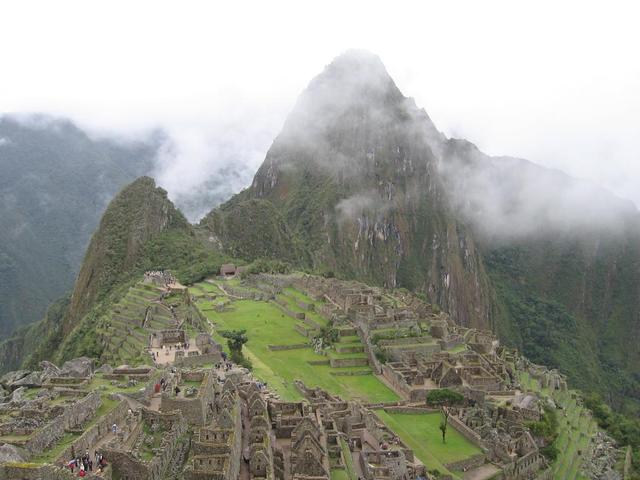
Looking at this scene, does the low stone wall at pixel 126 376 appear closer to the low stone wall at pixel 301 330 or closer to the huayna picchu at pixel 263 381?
the huayna picchu at pixel 263 381

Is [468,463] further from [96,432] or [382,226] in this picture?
[382,226]

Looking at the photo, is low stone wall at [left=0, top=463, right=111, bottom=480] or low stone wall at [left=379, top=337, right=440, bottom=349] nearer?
low stone wall at [left=0, top=463, right=111, bottom=480]

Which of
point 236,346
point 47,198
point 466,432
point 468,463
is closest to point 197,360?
point 236,346

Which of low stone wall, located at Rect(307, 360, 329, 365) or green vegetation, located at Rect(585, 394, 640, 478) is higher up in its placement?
low stone wall, located at Rect(307, 360, 329, 365)

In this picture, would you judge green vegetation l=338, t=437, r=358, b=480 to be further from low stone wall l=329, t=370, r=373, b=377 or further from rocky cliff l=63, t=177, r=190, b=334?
rocky cliff l=63, t=177, r=190, b=334

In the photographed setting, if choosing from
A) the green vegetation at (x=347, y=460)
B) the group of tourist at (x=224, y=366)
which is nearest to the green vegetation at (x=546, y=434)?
the green vegetation at (x=347, y=460)

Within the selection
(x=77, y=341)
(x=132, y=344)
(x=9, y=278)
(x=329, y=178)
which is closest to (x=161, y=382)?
(x=132, y=344)

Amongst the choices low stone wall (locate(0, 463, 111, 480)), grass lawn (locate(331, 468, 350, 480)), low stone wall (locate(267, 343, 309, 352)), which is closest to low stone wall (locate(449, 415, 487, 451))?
grass lawn (locate(331, 468, 350, 480))
